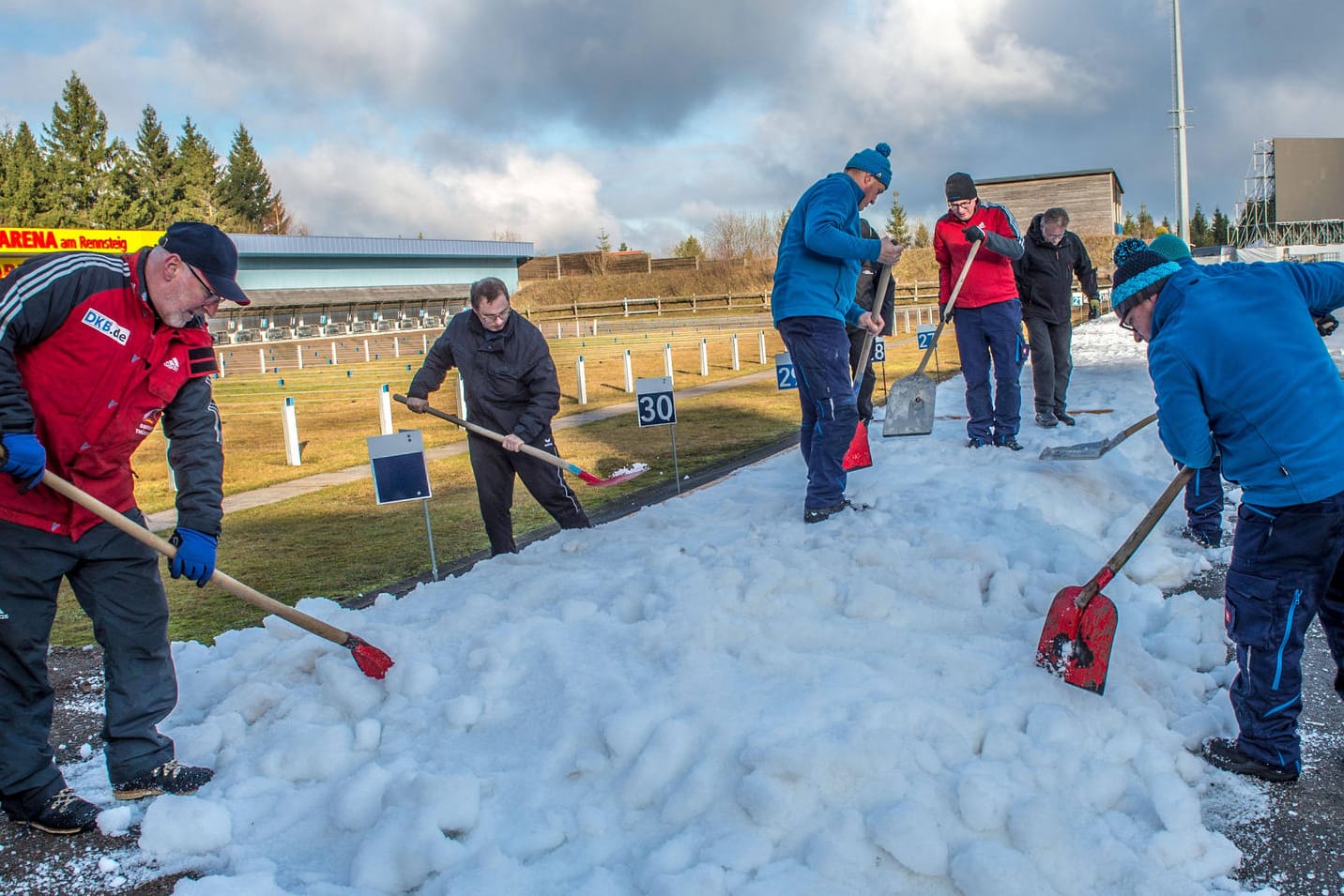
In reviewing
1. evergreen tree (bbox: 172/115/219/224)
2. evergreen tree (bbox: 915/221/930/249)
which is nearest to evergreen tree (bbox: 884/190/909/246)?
evergreen tree (bbox: 915/221/930/249)

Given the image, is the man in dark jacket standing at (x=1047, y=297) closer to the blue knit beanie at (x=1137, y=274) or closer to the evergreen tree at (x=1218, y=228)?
the blue knit beanie at (x=1137, y=274)

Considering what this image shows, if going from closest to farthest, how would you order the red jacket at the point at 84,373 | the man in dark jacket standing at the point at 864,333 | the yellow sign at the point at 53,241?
the red jacket at the point at 84,373, the man in dark jacket standing at the point at 864,333, the yellow sign at the point at 53,241

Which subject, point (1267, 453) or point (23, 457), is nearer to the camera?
point (23, 457)

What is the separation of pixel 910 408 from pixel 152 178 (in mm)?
63976

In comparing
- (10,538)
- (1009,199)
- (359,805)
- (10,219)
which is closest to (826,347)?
(359,805)

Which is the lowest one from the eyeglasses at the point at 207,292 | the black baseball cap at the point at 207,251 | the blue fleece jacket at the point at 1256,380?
the blue fleece jacket at the point at 1256,380

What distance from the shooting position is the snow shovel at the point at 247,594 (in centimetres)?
330

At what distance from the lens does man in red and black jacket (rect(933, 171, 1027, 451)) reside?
7.73 metres

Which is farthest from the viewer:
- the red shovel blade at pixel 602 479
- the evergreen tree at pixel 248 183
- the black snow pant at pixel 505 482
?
the evergreen tree at pixel 248 183

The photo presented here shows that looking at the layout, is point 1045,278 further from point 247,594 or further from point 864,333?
point 247,594

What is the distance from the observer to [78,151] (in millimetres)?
58406

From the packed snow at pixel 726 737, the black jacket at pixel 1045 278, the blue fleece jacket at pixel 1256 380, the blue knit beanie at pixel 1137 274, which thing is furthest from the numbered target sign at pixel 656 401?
the blue fleece jacket at pixel 1256 380

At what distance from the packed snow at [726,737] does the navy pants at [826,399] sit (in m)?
0.69

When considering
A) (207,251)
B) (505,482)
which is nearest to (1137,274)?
(207,251)
